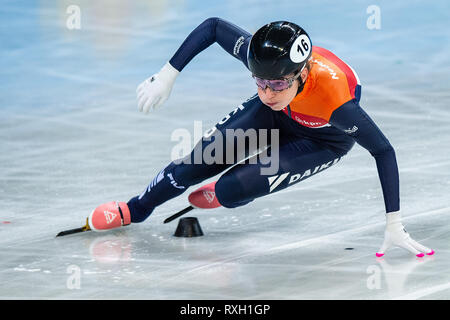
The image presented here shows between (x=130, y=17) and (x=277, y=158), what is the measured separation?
19.4 ft

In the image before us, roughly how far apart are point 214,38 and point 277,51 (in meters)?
0.96

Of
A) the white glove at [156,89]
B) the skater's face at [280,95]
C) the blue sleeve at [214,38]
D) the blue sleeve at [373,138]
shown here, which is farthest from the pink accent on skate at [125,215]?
the blue sleeve at [373,138]

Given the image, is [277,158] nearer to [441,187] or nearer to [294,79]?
[294,79]

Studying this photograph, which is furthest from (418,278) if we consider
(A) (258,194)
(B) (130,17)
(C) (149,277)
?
(B) (130,17)

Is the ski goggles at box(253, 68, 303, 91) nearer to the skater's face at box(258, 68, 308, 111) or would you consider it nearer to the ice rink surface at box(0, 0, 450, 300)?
the skater's face at box(258, 68, 308, 111)

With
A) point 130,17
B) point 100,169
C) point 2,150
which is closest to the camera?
point 100,169

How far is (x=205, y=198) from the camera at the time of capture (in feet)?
16.5

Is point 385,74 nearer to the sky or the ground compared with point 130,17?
nearer to the ground

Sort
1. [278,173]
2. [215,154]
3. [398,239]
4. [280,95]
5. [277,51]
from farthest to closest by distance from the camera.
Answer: [215,154] → [278,173] → [398,239] → [280,95] → [277,51]

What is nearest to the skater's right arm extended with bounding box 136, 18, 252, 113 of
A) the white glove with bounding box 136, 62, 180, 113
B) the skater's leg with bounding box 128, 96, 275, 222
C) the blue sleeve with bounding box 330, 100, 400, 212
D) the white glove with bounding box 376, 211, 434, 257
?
the white glove with bounding box 136, 62, 180, 113

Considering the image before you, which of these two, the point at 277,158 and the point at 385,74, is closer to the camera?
the point at 277,158

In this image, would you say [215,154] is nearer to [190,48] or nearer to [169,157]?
[190,48]

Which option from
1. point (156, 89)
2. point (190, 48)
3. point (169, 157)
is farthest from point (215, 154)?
point (169, 157)

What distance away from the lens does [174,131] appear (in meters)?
7.43
